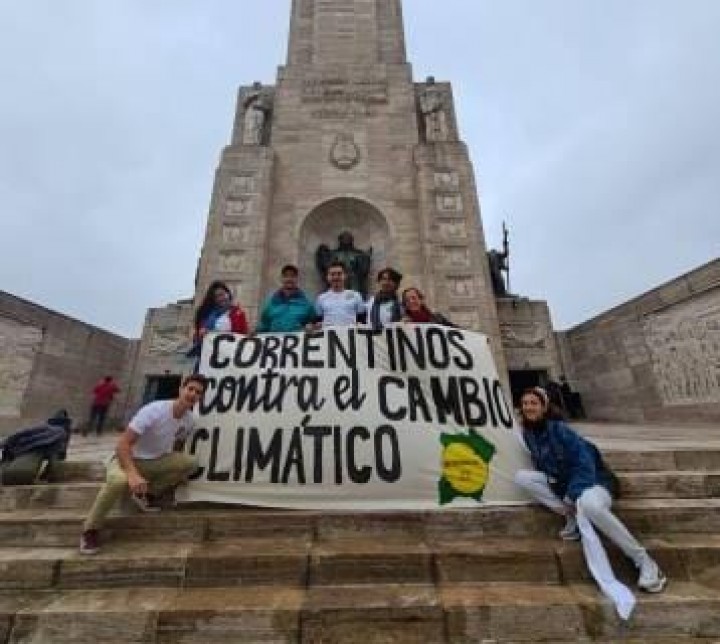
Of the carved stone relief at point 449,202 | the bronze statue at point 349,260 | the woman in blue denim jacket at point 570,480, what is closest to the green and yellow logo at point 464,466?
the woman in blue denim jacket at point 570,480

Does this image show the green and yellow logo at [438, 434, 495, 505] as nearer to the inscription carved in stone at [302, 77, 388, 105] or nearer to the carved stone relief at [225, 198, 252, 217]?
the carved stone relief at [225, 198, 252, 217]

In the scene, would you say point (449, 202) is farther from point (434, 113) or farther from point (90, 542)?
point (90, 542)

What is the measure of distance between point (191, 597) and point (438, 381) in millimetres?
2487

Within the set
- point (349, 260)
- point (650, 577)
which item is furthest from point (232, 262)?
point (650, 577)

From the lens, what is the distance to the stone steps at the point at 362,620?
7.27 ft

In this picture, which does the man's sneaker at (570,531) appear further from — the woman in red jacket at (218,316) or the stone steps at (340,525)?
the woman in red jacket at (218,316)

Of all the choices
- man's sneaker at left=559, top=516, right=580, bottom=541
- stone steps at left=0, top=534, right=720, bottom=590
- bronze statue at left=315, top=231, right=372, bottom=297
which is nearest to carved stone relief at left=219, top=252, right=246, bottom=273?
bronze statue at left=315, top=231, right=372, bottom=297

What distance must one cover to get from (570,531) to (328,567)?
1662 millimetres

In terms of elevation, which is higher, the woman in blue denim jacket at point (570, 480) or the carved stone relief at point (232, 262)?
the carved stone relief at point (232, 262)

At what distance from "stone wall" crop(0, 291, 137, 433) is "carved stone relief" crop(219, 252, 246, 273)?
4.91 meters

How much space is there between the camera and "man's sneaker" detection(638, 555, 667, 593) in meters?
2.46

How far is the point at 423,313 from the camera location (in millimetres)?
4496

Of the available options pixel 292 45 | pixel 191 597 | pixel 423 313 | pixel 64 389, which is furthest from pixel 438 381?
pixel 292 45

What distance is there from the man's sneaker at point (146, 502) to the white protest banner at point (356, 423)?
0.88 feet
